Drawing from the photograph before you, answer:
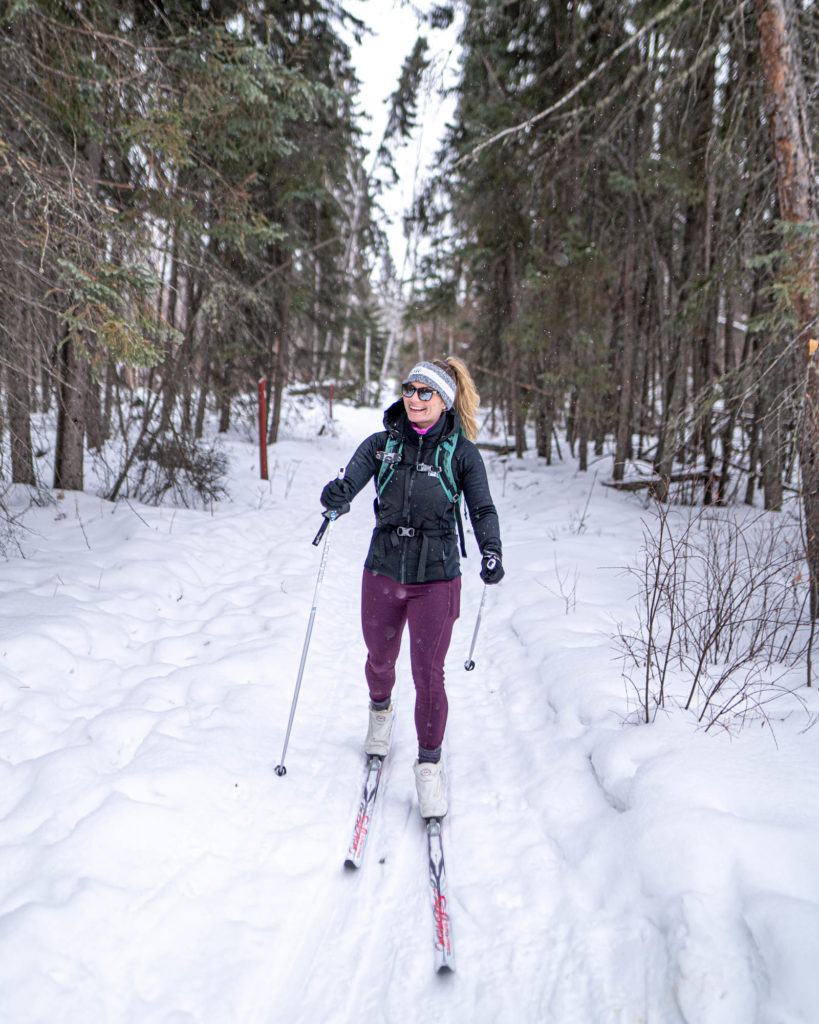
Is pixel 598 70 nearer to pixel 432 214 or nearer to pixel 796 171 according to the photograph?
pixel 796 171

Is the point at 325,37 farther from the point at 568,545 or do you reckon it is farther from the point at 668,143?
the point at 568,545

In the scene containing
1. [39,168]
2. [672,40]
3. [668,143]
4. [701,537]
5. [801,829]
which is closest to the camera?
[801,829]

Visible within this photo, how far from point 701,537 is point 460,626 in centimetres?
383

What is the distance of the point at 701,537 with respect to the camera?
711cm

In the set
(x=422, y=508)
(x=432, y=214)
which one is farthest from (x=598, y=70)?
(x=432, y=214)

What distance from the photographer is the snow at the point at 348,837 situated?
6.39 ft

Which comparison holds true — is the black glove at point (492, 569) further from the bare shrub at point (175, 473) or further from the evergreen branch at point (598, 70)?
the bare shrub at point (175, 473)

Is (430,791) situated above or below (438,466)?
below

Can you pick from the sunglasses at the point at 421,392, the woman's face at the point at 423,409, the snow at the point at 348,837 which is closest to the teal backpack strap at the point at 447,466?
the woman's face at the point at 423,409

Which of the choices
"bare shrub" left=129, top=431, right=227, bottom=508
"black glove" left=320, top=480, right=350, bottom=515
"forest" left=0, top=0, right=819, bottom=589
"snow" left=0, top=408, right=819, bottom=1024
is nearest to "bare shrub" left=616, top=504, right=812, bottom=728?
"snow" left=0, top=408, right=819, bottom=1024

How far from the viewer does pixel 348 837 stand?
275 cm

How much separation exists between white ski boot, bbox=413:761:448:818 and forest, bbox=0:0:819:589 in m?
2.87

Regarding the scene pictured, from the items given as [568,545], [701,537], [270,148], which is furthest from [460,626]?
[270,148]

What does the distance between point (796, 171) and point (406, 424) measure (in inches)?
158
